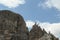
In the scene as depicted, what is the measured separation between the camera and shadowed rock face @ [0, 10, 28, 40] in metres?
88.7

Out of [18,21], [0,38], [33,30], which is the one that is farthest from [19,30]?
[33,30]

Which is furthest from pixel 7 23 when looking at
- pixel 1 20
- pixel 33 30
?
pixel 33 30

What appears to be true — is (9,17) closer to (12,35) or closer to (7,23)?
(7,23)

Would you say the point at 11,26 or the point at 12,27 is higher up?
the point at 11,26

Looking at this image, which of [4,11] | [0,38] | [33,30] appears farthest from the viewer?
[33,30]

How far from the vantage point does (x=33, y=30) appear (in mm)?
120125

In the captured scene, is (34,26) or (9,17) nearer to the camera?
(9,17)

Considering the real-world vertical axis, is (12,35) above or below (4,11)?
below

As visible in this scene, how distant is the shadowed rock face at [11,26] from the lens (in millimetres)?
88688

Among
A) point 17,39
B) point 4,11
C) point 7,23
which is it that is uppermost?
point 4,11

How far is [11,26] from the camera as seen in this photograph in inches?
3666

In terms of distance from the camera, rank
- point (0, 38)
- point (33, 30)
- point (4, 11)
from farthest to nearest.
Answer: point (33, 30) → point (4, 11) → point (0, 38)

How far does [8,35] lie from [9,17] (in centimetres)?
1137

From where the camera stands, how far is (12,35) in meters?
88.9
